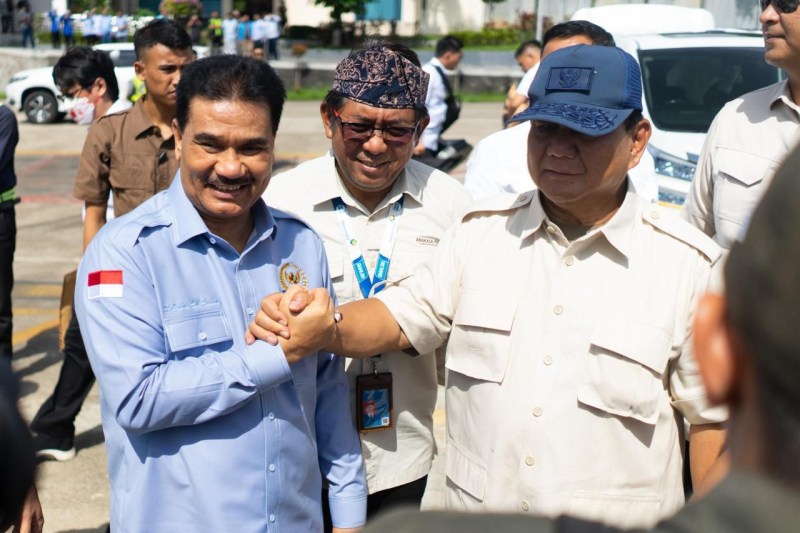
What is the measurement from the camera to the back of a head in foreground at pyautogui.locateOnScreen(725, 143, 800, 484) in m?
0.71

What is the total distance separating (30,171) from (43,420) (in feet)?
32.4

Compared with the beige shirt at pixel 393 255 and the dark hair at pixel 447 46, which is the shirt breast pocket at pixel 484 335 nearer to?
the beige shirt at pixel 393 255

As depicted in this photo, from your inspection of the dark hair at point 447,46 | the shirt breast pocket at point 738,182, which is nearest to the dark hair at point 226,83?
the shirt breast pocket at point 738,182

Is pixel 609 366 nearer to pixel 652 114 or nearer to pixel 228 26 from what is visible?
pixel 652 114

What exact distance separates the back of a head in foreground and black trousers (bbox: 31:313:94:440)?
13.3 feet

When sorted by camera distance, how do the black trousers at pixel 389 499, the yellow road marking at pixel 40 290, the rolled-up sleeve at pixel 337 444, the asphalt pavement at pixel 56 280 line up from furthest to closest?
the yellow road marking at pixel 40 290 < the asphalt pavement at pixel 56 280 < the black trousers at pixel 389 499 < the rolled-up sleeve at pixel 337 444

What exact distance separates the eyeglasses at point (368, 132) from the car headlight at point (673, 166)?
344 cm

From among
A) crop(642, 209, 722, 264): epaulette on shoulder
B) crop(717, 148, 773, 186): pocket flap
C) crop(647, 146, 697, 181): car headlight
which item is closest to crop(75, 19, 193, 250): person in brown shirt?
crop(717, 148, 773, 186): pocket flap

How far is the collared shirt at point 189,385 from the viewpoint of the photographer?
2027mm

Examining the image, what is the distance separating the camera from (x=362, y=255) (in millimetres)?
2768

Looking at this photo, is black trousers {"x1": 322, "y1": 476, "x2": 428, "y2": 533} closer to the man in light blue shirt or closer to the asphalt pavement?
the man in light blue shirt

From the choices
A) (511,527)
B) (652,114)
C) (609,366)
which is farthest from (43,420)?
(652,114)

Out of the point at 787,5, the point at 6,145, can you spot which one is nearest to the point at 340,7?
the point at 6,145

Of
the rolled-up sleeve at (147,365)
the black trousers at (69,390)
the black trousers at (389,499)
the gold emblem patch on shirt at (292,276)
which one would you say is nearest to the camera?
the rolled-up sleeve at (147,365)
